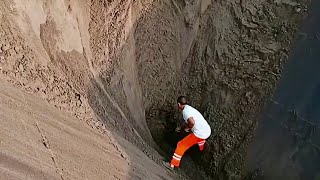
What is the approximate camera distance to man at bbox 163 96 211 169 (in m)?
6.76

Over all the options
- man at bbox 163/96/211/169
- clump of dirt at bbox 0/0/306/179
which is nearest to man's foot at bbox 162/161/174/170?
man at bbox 163/96/211/169

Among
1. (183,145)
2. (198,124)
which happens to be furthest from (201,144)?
(198,124)

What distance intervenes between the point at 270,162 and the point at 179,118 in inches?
70.9

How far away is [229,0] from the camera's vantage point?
7301 millimetres

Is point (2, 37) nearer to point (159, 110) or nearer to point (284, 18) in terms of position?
point (159, 110)

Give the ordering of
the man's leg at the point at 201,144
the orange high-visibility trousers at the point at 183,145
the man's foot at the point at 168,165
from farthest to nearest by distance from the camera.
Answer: the man's leg at the point at 201,144, the orange high-visibility trousers at the point at 183,145, the man's foot at the point at 168,165

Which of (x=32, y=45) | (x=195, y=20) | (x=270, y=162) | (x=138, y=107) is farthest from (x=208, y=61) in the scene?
(x=32, y=45)

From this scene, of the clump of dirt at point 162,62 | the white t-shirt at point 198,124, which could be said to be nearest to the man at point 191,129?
the white t-shirt at point 198,124

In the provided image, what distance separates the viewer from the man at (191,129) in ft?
22.2

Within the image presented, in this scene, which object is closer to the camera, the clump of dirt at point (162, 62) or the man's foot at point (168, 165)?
the clump of dirt at point (162, 62)

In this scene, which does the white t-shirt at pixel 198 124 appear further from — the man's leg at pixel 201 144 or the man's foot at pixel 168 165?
the man's foot at pixel 168 165

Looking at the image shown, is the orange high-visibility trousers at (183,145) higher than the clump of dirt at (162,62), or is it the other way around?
the clump of dirt at (162,62)

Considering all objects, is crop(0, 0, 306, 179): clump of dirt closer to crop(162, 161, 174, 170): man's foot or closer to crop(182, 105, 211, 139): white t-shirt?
crop(162, 161, 174, 170): man's foot

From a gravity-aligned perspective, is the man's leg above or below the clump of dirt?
below
